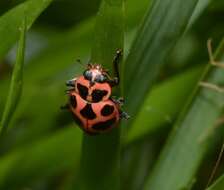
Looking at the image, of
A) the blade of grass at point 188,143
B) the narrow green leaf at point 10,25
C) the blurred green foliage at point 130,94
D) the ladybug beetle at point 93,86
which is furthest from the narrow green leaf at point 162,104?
the narrow green leaf at point 10,25

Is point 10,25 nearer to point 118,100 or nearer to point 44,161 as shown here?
point 118,100

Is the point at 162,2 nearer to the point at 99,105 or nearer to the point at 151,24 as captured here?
the point at 151,24

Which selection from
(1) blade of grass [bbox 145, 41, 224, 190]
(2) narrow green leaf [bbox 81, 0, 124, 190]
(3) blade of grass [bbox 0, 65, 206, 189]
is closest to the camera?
(2) narrow green leaf [bbox 81, 0, 124, 190]

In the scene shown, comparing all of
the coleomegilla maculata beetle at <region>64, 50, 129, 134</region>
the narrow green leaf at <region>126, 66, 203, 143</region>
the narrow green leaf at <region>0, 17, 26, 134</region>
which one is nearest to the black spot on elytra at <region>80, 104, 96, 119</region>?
the coleomegilla maculata beetle at <region>64, 50, 129, 134</region>

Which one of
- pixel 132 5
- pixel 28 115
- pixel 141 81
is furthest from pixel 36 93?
pixel 141 81

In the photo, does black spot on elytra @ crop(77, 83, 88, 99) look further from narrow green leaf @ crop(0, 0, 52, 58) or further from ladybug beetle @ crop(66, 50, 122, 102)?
narrow green leaf @ crop(0, 0, 52, 58)

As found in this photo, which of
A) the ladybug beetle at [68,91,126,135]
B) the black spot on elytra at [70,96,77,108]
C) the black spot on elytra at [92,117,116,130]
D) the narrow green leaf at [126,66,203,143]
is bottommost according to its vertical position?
the narrow green leaf at [126,66,203,143]
